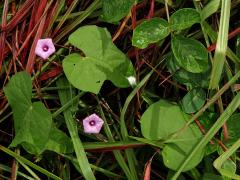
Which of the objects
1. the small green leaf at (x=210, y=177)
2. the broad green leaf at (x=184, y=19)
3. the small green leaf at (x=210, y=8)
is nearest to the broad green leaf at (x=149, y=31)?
the broad green leaf at (x=184, y=19)

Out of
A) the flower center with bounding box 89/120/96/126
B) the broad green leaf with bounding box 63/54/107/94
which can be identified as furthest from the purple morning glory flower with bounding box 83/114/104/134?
the broad green leaf with bounding box 63/54/107/94

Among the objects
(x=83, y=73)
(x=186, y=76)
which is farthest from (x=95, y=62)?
(x=186, y=76)

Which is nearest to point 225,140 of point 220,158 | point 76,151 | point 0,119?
point 220,158

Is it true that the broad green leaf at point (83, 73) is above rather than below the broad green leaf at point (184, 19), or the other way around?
below

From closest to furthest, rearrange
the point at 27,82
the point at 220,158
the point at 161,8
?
1. the point at 220,158
2. the point at 27,82
3. the point at 161,8

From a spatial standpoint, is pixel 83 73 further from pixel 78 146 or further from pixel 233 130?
pixel 233 130

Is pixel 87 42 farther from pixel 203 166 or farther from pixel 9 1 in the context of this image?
pixel 203 166

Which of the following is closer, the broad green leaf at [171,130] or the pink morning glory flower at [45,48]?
the broad green leaf at [171,130]

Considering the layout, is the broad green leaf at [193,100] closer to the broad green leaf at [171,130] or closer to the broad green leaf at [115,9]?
the broad green leaf at [171,130]
